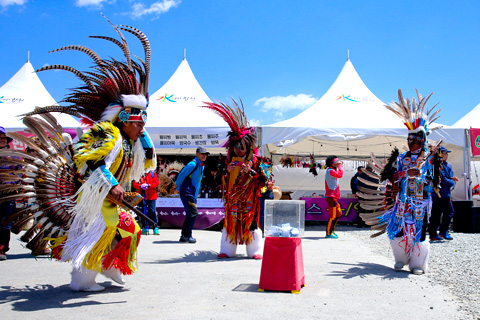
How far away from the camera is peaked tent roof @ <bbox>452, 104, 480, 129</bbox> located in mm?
13952

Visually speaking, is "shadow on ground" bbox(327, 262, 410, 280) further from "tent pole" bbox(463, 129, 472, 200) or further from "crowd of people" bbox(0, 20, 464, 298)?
"tent pole" bbox(463, 129, 472, 200)

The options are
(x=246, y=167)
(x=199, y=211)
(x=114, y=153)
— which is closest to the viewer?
(x=114, y=153)

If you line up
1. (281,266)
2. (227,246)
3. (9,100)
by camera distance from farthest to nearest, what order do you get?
1. (9,100)
2. (227,246)
3. (281,266)

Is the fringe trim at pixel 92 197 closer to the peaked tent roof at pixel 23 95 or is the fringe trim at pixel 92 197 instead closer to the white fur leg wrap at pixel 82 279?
the white fur leg wrap at pixel 82 279

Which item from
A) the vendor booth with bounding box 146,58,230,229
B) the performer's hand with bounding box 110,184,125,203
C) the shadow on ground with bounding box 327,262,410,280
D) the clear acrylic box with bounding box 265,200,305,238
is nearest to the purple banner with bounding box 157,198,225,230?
the vendor booth with bounding box 146,58,230,229

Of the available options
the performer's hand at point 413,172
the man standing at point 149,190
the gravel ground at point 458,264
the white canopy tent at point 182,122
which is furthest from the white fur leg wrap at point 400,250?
the white canopy tent at point 182,122

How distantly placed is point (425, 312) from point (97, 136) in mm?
2889

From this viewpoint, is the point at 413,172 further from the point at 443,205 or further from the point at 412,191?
the point at 443,205

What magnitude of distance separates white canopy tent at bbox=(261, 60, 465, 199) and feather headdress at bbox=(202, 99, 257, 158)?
14.2 feet

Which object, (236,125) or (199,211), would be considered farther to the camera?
(199,211)

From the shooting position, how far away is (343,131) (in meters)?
10.6

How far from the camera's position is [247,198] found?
5.76 meters

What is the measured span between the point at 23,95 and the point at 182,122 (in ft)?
19.2

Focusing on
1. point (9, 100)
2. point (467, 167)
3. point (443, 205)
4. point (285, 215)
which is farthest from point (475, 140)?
point (9, 100)
